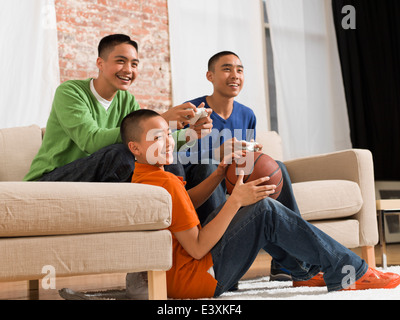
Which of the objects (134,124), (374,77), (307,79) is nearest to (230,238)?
(134,124)

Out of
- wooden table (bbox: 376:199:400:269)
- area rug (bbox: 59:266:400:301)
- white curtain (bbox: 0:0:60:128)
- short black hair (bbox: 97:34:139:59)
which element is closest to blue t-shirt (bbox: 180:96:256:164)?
short black hair (bbox: 97:34:139:59)

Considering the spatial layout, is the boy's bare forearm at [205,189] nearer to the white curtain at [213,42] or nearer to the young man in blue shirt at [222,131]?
the young man in blue shirt at [222,131]

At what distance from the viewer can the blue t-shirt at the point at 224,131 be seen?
2.52 metres

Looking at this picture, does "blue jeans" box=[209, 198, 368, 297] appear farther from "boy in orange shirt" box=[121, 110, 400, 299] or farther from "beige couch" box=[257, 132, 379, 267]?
"beige couch" box=[257, 132, 379, 267]

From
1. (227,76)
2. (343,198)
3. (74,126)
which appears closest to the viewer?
(74,126)

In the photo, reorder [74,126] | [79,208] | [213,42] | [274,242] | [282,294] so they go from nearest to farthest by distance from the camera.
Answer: [79,208], [274,242], [282,294], [74,126], [213,42]

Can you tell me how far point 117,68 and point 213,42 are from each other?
7.80 feet

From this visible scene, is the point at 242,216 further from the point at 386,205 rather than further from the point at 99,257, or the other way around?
the point at 386,205

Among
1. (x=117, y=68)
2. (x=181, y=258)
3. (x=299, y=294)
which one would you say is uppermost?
(x=117, y=68)

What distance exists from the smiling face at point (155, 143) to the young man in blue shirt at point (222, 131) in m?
0.43

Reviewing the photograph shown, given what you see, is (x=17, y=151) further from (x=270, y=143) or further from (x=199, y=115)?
(x=270, y=143)

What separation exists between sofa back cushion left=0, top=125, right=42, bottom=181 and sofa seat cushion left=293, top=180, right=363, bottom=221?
52.1 inches

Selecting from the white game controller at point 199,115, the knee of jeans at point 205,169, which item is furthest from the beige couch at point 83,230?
the knee of jeans at point 205,169

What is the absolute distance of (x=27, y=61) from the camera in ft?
12.5
